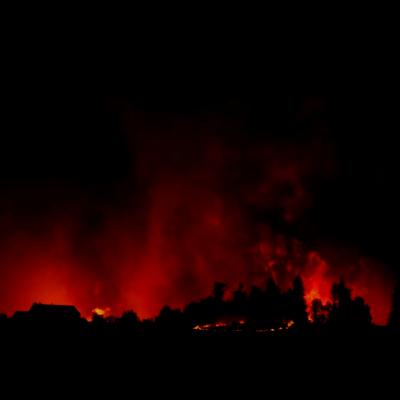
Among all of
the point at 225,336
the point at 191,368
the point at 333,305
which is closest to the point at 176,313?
the point at 333,305

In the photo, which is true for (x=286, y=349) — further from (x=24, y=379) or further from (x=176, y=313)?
(x=176, y=313)

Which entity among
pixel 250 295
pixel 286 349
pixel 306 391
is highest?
pixel 250 295

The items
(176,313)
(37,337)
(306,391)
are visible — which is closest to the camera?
(306,391)

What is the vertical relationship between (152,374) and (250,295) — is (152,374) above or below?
below

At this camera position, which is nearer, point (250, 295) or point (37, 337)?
point (37, 337)

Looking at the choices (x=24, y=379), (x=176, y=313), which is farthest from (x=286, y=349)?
(x=176, y=313)

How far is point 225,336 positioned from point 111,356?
22.8 feet

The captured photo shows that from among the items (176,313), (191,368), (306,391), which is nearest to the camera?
(306,391)

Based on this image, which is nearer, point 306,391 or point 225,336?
point 306,391

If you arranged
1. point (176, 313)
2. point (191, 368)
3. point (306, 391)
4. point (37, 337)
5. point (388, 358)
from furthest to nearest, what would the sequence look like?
point (176, 313)
point (37, 337)
point (388, 358)
point (191, 368)
point (306, 391)

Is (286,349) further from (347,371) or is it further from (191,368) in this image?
(191,368)

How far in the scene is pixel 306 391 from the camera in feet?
75.9

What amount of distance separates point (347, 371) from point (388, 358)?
2.80 meters

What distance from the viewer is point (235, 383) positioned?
23562 millimetres
